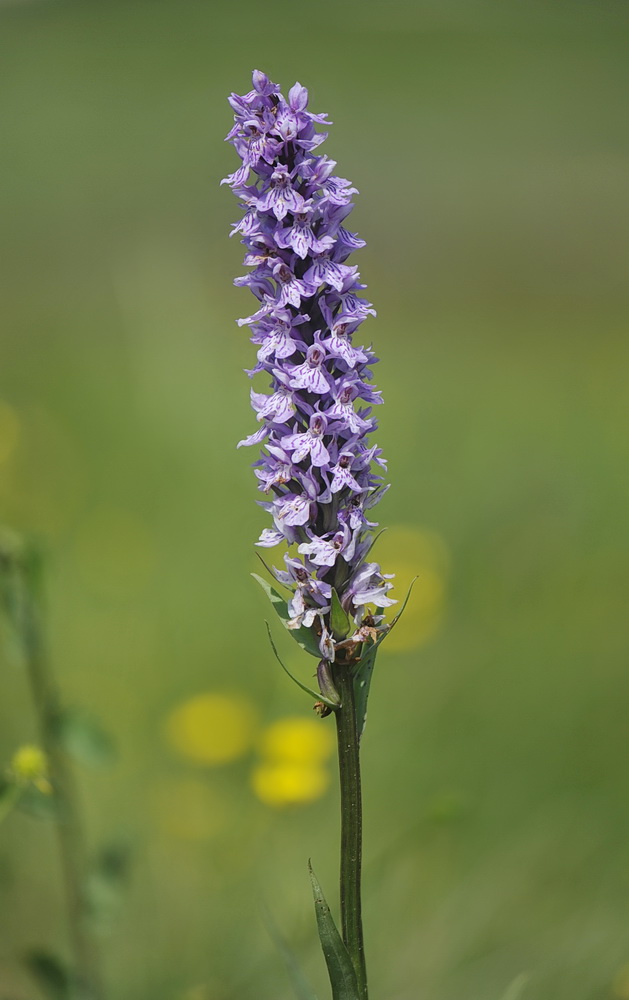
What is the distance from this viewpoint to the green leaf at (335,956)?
1.70 metres

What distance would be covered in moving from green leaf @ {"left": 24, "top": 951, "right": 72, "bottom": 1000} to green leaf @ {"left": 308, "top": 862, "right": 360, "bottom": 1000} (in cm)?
116

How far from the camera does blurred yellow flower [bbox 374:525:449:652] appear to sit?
15.1 feet

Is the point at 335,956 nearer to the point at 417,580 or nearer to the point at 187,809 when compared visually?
the point at 187,809

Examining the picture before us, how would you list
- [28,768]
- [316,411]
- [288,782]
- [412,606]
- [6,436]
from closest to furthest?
1. [316,411]
2. [28,768]
3. [288,782]
4. [412,606]
5. [6,436]

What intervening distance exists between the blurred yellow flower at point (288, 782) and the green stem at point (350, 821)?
170cm

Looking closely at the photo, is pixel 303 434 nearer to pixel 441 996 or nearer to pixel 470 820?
pixel 441 996

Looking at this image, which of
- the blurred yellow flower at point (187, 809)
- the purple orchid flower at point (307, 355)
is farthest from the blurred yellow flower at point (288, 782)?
the purple orchid flower at point (307, 355)

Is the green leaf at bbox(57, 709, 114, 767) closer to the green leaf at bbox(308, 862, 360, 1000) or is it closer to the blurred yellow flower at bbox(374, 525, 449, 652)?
the green leaf at bbox(308, 862, 360, 1000)

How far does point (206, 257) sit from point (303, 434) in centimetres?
1264

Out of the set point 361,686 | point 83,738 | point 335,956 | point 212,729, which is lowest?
point 335,956

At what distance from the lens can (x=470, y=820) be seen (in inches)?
151

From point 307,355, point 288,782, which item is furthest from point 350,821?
point 288,782

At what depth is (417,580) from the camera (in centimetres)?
482

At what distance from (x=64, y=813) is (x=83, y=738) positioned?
0.68 ft
